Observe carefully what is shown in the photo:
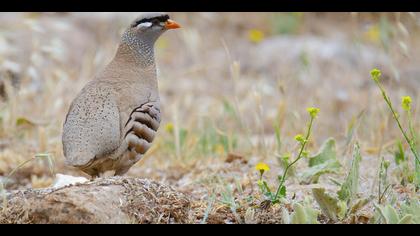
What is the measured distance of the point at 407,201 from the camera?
441 cm

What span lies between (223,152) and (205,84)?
438 cm

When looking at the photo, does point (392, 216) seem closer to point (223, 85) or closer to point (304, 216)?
point (304, 216)

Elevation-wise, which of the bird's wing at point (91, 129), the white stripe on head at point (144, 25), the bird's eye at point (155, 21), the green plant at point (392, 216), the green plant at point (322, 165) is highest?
the bird's eye at point (155, 21)

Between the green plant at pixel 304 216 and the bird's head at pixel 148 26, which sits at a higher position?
the bird's head at pixel 148 26

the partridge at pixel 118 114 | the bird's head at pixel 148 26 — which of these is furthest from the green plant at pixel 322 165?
the bird's head at pixel 148 26

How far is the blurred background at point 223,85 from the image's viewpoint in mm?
6270

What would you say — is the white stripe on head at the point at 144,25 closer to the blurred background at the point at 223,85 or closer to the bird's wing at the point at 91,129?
the blurred background at the point at 223,85

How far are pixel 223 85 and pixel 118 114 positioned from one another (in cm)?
605

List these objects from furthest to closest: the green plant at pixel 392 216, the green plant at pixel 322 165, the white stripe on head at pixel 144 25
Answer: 1. the white stripe on head at pixel 144 25
2. the green plant at pixel 322 165
3. the green plant at pixel 392 216

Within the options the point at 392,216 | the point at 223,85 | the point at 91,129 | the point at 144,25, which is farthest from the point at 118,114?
the point at 223,85

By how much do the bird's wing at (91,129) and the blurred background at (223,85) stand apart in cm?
26

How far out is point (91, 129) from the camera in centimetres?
475

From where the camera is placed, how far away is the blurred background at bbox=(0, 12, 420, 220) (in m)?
6.27

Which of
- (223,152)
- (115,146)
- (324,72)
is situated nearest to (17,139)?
(223,152)
